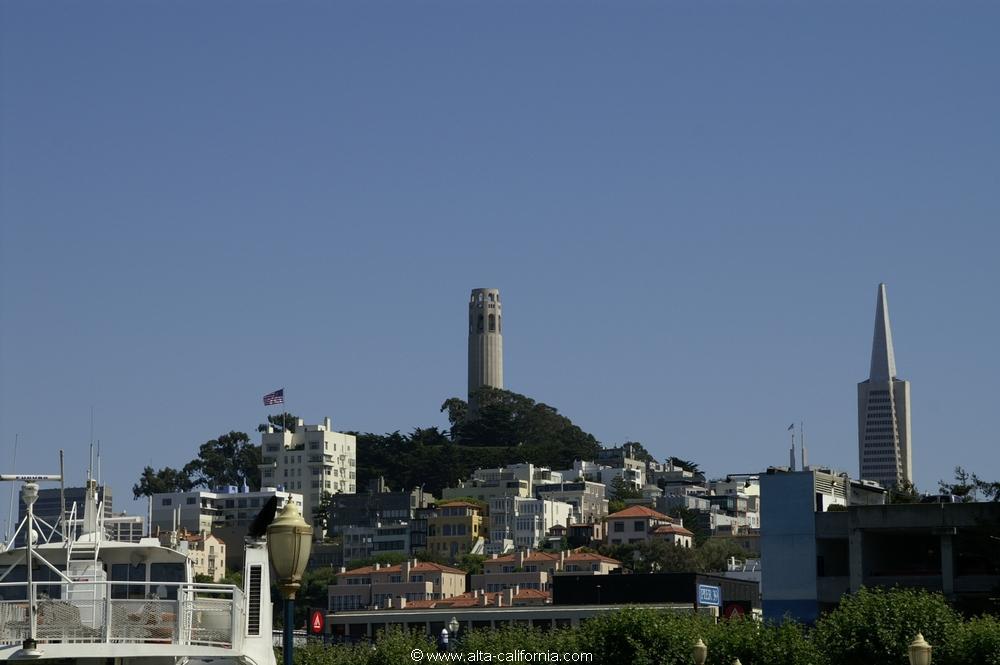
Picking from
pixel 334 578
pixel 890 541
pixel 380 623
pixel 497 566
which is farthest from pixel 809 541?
pixel 334 578

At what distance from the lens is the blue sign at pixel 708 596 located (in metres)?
77.6

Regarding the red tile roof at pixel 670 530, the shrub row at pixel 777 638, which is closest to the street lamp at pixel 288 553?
the shrub row at pixel 777 638

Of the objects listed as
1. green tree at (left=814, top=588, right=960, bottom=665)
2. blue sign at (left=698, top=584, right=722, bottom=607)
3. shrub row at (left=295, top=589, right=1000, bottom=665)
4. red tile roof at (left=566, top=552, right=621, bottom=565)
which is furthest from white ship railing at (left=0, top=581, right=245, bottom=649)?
red tile roof at (left=566, top=552, right=621, bottom=565)

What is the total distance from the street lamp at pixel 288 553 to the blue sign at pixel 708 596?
200 ft

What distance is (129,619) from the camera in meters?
24.1

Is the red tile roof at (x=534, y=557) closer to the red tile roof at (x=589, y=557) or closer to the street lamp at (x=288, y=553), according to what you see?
the red tile roof at (x=589, y=557)

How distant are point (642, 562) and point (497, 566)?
1601 cm

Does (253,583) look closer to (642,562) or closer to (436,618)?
(436,618)

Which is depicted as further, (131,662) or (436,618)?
(436,618)

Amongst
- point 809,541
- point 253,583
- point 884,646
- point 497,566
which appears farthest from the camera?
point 497,566

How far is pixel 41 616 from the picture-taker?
2381 cm

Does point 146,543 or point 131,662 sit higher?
point 146,543

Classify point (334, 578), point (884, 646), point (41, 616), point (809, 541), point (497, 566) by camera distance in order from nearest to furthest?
point (41, 616), point (884, 646), point (809, 541), point (497, 566), point (334, 578)

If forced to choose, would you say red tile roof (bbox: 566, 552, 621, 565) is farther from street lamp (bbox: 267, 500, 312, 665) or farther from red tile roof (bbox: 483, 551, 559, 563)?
street lamp (bbox: 267, 500, 312, 665)
